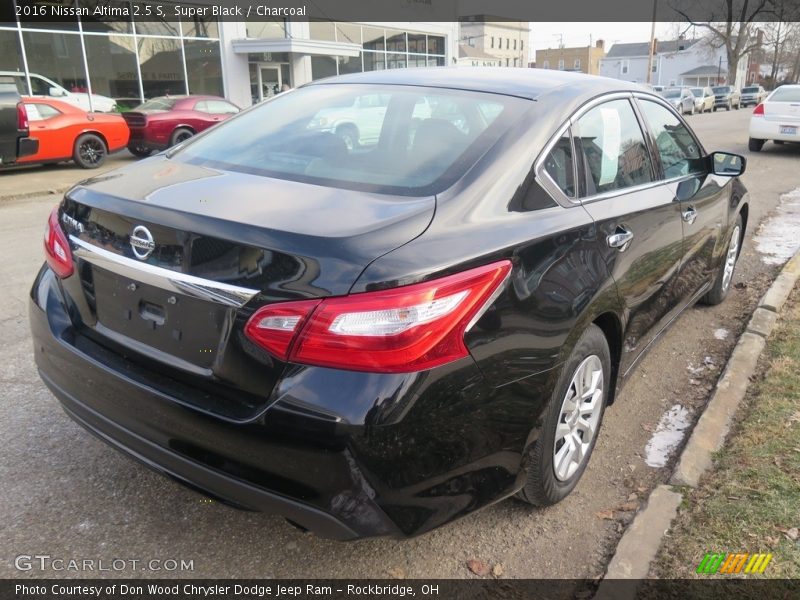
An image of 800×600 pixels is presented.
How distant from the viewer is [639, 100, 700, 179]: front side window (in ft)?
11.8

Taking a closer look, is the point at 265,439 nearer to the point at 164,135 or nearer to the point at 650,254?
the point at 650,254

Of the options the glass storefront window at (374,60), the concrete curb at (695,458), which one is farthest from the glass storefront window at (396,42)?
the concrete curb at (695,458)

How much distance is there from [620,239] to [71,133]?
1235 centimetres

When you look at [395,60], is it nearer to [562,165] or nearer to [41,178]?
[41,178]

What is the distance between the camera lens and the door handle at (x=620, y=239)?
2715 millimetres

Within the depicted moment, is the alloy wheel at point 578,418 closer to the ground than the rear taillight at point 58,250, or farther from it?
closer to the ground

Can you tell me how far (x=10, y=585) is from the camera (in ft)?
7.40

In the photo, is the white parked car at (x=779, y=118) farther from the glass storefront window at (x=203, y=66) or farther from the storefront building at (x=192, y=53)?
the glass storefront window at (x=203, y=66)

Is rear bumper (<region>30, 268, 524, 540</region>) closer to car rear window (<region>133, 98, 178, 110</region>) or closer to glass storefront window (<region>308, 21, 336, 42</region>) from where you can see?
car rear window (<region>133, 98, 178, 110</region>)

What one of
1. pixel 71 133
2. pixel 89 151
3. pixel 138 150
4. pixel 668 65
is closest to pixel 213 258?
pixel 71 133

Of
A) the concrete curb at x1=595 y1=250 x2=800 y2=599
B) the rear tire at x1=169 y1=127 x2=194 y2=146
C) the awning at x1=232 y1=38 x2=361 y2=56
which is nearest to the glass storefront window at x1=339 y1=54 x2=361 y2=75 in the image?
the awning at x1=232 y1=38 x2=361 y2=56

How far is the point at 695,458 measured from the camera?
3059 mm

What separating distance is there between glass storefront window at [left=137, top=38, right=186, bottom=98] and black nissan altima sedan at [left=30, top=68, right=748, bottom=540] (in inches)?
764

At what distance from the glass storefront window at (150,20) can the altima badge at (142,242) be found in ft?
66.4
